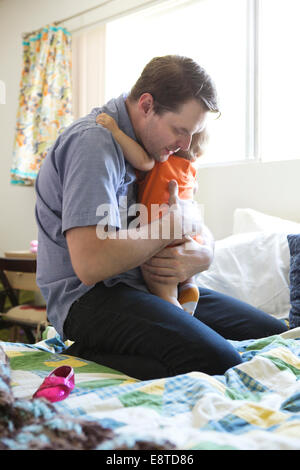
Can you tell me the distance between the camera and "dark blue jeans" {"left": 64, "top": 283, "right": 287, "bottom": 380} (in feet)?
3.47

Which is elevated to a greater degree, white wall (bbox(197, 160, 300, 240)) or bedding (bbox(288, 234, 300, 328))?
white wall (bbox(197, 160, 300, 240))

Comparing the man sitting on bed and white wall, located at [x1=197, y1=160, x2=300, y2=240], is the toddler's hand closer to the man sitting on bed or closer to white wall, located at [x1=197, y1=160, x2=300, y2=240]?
the man sitting on bed

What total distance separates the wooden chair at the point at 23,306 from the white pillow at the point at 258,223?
109 cm

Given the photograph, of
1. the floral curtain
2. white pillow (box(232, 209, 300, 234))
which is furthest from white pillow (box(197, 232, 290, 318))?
the floral curtain

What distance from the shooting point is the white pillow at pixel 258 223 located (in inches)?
79.2

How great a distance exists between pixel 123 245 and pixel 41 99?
8.42 feet

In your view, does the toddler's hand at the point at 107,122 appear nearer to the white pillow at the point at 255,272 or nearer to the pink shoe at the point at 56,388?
the pink shoe at the point at 56,388

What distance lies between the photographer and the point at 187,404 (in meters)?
0.82

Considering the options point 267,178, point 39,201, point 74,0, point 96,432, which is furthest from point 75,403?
point 74,0

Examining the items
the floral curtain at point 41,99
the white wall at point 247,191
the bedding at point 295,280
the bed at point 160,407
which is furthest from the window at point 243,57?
the bed at point 160,407

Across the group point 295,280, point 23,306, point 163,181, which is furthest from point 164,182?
point 23,306

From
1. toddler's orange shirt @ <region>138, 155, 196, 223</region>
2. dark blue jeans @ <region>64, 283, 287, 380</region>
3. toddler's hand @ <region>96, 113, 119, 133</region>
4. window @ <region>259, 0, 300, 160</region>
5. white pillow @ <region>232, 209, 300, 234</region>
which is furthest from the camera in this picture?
window @ <region>259, 0, 300, 160</region>

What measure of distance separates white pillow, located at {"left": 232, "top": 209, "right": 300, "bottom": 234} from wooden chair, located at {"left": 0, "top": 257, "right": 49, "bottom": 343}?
3.56ft

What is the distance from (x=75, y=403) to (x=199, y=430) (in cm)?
25
